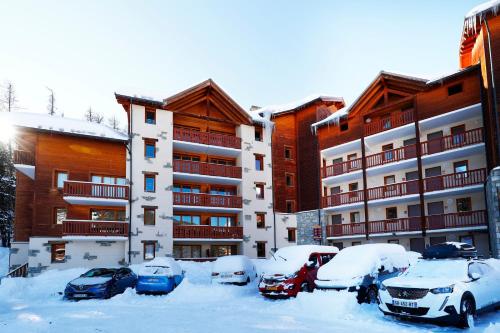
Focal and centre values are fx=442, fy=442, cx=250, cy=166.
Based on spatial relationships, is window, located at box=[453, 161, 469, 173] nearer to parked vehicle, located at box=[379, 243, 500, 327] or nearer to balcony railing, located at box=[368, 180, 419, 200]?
balcony railing, located at box=[368, 180, 419, 200]

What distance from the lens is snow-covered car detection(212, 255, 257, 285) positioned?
19078 millimetres

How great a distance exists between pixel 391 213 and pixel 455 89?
32.1 feet

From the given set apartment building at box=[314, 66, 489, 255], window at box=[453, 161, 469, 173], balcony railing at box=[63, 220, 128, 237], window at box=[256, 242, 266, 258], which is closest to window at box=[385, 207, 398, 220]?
apartment building at box=[314, 66, 489, 255]

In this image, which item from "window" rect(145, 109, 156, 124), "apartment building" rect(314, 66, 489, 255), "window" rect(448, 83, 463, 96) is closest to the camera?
"apartment building" rect(314, 66, 489, 255)

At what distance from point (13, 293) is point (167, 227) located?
38.3 feet

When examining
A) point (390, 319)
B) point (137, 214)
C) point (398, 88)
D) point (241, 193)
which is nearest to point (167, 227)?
point (137, 214)

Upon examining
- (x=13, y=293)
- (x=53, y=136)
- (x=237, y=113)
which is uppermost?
(x=237, y=113)

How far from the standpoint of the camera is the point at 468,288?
407 inches

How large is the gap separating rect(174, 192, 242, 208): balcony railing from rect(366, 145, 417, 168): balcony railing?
10.4 m

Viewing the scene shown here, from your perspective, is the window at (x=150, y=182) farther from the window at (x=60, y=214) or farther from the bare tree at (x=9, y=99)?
the bare tree at (x=9, y=99)

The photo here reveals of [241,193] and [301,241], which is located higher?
[241,193]

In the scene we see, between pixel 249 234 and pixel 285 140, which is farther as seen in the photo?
pixel 285 140

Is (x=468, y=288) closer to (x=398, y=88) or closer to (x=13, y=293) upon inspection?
(x=13, y=293)

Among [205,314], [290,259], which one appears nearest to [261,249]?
[290,259]
